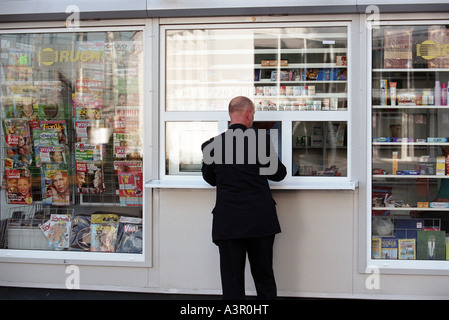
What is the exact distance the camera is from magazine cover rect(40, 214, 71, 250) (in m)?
4.69

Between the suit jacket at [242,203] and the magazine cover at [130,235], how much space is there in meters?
1.26

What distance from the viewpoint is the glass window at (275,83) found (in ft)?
14.3

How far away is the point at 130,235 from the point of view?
181 inches

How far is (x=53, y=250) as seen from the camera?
4684mm

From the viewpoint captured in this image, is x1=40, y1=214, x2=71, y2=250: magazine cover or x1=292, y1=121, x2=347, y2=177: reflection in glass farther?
x1=40, y1=214, x2=71, y2=250: magazine cover

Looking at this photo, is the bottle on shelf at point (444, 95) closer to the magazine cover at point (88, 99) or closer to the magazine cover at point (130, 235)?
the magazine cover at point (130, 235)

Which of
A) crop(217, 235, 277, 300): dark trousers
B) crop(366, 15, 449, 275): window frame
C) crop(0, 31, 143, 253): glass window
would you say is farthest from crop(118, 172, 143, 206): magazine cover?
crop(366, 15, 449, 275): window frame

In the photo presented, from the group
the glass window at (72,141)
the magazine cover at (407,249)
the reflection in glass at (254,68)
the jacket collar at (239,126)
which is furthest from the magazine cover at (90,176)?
the magazine cover at (407,249)

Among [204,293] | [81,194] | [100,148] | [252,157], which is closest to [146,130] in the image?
[100,148]

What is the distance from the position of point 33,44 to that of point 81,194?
5.08 feet

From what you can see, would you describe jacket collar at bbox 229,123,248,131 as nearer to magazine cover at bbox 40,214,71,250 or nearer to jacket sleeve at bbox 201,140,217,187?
jacket sleeve at bbox 201,140,217,187

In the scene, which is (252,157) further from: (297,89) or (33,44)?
(33,44)

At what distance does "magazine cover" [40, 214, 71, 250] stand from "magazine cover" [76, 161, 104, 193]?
357 millimetres

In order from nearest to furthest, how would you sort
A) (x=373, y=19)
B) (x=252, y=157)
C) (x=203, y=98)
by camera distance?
(x=252, y=157)
(x=373, y=19)
(x=203, y=98)
